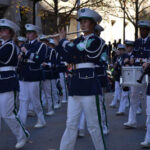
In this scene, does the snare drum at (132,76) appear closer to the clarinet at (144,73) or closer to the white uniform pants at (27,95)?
the clarinet at (144,73)

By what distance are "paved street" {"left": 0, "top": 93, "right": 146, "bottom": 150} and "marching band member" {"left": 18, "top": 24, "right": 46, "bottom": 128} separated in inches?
19.9

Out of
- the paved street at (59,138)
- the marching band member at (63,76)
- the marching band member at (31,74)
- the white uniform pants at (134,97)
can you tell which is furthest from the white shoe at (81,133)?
the marching band member at (63,76)

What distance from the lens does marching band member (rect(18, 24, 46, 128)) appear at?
7.73 m

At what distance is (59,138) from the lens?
7238 mm

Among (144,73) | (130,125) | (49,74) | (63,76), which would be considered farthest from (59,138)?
(63,76)

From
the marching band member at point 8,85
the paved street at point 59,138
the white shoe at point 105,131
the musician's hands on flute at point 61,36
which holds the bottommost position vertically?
the paved street at point 59,138

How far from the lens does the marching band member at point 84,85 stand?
16.8 ft

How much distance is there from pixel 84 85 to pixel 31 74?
8.95 feet

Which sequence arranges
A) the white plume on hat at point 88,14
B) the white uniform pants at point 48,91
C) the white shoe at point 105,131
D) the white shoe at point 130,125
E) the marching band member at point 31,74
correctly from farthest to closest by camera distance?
the white uniform pants at point 48,91 → the white shoe at point 130,125 → the marching band member at point 31,74 → the white shoe at point 105,131 → the white plume on hat at point 88,14

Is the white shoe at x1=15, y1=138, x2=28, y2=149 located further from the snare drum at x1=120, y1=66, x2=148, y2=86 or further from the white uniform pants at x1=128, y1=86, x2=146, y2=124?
the white uniform pants at x1=128, y1=86, x2=146, y2=124

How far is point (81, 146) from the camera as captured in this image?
21.5 feet

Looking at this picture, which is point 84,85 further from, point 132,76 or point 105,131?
point 105,131

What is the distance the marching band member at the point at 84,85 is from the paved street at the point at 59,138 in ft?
4.46

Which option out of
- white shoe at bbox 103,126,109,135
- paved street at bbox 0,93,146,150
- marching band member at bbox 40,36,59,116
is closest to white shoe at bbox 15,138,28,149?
paved street at bbox 0,93,146,150
